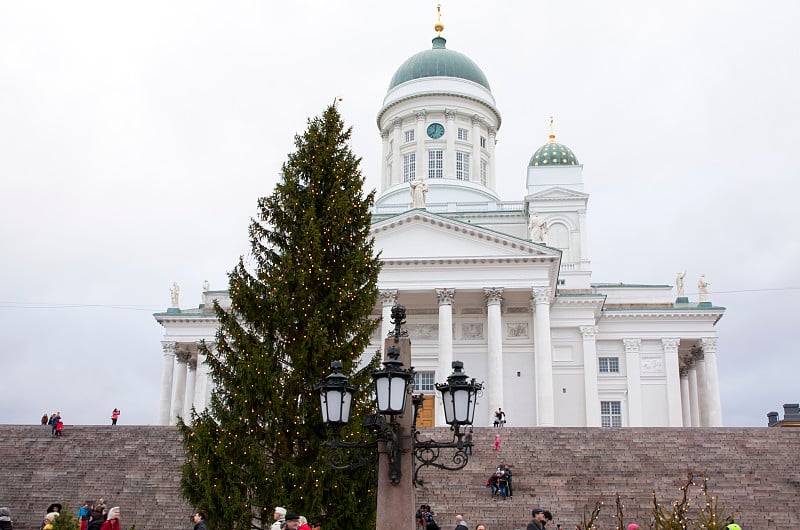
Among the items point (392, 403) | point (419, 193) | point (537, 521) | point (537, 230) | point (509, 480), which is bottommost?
point (537, 521)

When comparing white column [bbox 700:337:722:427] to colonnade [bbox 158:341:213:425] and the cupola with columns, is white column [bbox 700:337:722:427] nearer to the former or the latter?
the cupola with columns

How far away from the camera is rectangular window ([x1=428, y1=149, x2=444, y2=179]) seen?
57281 mm

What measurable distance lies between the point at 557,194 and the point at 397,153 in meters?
11.9

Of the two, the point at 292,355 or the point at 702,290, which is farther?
the point at 702,290

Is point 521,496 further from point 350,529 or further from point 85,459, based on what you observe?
point 85,459

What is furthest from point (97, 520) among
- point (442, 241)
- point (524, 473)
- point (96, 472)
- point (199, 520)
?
point (442, 241)

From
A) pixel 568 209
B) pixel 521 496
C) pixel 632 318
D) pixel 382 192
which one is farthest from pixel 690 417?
pixel 521 496

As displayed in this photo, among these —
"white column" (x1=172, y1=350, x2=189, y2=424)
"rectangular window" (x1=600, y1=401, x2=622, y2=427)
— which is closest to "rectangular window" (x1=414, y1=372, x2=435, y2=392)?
"rectangular window" (x1=600, y1=401, x2=622, y2=427)

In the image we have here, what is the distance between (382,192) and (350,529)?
46264 millimetres

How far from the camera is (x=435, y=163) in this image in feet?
189

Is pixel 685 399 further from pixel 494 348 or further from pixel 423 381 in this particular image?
pixel 423 381

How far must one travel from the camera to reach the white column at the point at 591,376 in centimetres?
4366

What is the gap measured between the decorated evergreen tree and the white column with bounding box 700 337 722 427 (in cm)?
3496

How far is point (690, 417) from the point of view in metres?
53.0
